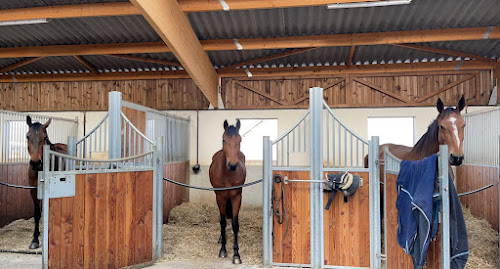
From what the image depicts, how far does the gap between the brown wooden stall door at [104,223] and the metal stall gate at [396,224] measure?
2.15m

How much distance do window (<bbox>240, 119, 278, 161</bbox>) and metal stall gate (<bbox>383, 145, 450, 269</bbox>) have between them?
11.5 feet

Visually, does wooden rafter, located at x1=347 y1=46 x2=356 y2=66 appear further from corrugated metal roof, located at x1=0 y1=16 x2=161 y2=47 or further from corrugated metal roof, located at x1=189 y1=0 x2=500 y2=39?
corrugated metal roof, located at x1=0 y1=16 x2=161 y2=47

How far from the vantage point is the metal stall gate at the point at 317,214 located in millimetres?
3006

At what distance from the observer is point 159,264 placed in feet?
10.5

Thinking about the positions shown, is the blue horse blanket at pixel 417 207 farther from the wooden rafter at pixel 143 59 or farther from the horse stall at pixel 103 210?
the wooden rafter at pixel 143 59

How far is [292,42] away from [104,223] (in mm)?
3243

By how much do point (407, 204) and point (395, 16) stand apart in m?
3.07

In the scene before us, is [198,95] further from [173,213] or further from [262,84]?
[173,213]

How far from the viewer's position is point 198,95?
6008 mm

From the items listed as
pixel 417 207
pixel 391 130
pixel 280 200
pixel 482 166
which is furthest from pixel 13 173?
pixel 391 130

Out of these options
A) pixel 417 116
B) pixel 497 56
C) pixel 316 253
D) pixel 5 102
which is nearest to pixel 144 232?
pixel 316 253

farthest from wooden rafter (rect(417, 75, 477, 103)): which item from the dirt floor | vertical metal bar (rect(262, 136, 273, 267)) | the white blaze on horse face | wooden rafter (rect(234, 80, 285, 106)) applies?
vertical metal bar (rect(262, 136, 273, 267))

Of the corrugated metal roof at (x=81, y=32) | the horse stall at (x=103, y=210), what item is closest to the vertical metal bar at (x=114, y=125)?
the horse stall at (x=103, y=210)

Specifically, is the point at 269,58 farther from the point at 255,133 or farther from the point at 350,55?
the point at 255,133
